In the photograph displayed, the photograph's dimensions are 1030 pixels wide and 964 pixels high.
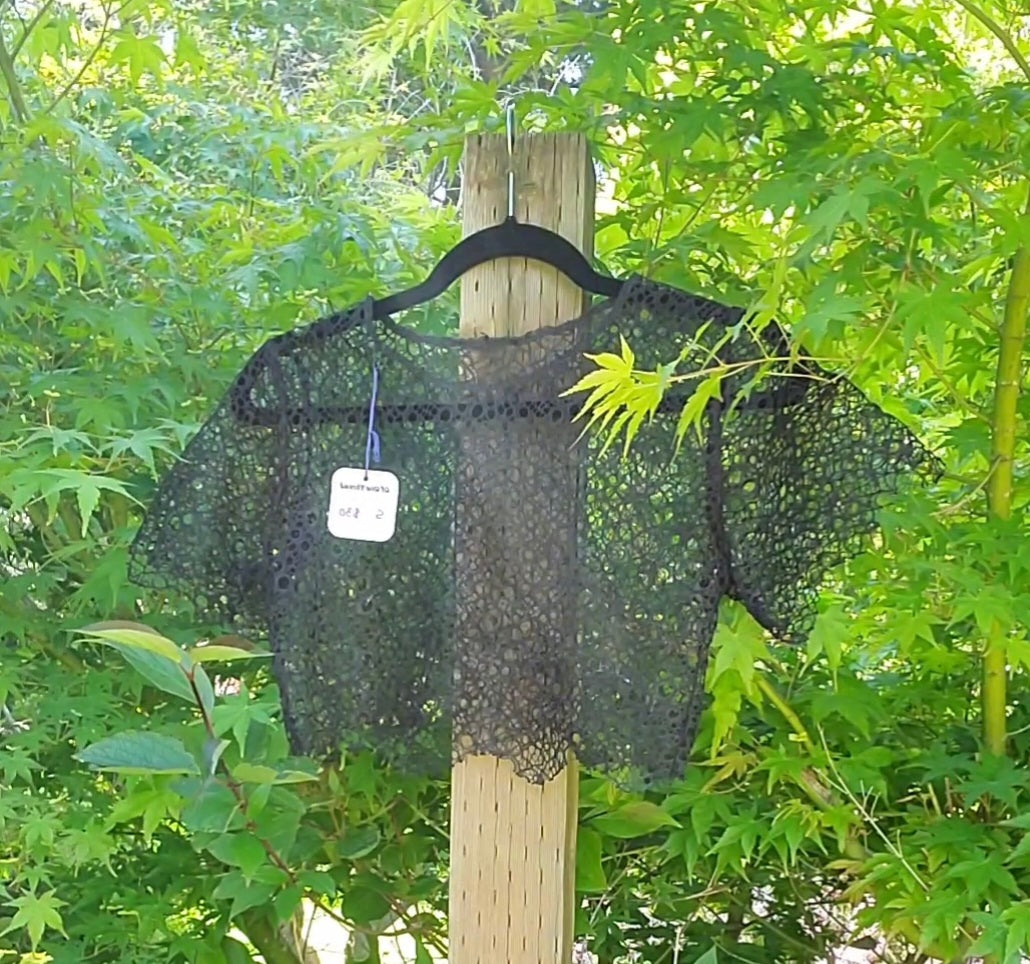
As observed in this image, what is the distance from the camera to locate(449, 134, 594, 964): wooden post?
2.79 ft

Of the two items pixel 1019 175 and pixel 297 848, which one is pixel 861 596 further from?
pixel 297 848

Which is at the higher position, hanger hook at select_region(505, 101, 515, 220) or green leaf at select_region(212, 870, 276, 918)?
hanger hook at select_region(505, 101, 515, 220)

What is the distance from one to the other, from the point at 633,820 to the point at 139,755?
0.46 meters

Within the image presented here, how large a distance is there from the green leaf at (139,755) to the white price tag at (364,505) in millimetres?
206

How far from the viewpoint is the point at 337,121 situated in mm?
1535

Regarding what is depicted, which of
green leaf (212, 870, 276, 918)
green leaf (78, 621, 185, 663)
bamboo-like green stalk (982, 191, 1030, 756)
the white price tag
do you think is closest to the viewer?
green leaf (78, 621, 185, 663)

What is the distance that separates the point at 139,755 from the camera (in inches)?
33.3

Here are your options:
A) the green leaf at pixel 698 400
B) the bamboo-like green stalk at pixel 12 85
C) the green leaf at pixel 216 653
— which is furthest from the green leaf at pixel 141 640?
the bamboo-like green stalk at pixel 12 85

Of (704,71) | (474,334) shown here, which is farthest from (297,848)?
(704,71)

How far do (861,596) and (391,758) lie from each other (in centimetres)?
49

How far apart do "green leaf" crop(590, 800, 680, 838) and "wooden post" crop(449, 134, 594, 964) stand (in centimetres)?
14

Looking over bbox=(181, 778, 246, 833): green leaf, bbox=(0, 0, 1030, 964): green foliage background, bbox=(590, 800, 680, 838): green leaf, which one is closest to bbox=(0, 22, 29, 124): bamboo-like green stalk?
bbox=(0, 0, 1030, 964): green foliage background

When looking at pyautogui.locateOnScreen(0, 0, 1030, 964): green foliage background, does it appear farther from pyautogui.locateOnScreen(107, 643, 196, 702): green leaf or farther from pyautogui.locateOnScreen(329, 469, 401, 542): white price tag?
pyautogui.locateOnScreen(329, 469, 401, 542): white price tag

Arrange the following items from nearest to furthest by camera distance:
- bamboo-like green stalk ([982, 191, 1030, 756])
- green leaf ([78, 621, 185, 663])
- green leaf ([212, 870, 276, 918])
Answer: green leaf ([78, 621, 185, 663]) < bamboo-like green stalk ([982, 191, 1030, 756]) < green leaf ([212, 870, 276, 918])
